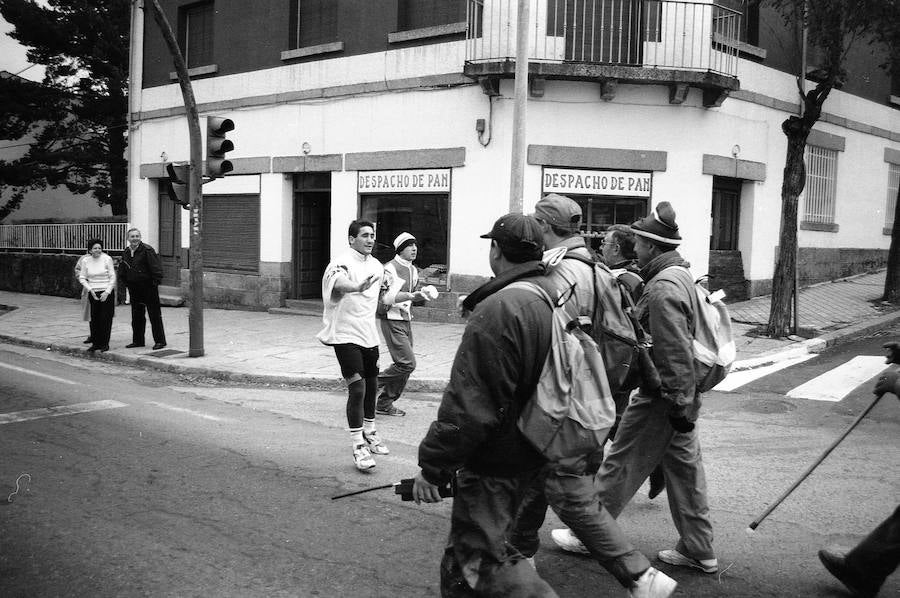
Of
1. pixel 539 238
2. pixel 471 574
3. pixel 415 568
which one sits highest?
pixel 539 238

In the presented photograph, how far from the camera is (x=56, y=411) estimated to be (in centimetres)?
771

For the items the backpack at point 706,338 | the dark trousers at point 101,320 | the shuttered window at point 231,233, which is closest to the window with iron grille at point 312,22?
the shuttered window at point 231,233

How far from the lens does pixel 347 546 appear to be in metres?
4.41

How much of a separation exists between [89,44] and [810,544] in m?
26.2

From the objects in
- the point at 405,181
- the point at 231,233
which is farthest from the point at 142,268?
the point at 231,233

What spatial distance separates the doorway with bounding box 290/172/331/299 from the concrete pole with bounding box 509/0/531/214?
698 centimetres

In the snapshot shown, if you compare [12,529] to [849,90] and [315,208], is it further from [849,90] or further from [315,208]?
[849,90]

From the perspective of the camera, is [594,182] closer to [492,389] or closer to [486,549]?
[492,389]

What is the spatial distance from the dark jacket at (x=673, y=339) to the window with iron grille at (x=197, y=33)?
16.4m

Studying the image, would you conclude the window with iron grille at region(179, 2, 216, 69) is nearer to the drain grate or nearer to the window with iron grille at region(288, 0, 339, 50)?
the window with iron grille at region(288, 0, 339, 50)

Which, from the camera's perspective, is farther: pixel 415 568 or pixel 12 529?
pixel 12 529

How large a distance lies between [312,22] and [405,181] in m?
4.22

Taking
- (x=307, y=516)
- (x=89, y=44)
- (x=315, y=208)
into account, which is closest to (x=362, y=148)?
(x=315, y=208)

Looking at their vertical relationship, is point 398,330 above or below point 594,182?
below
